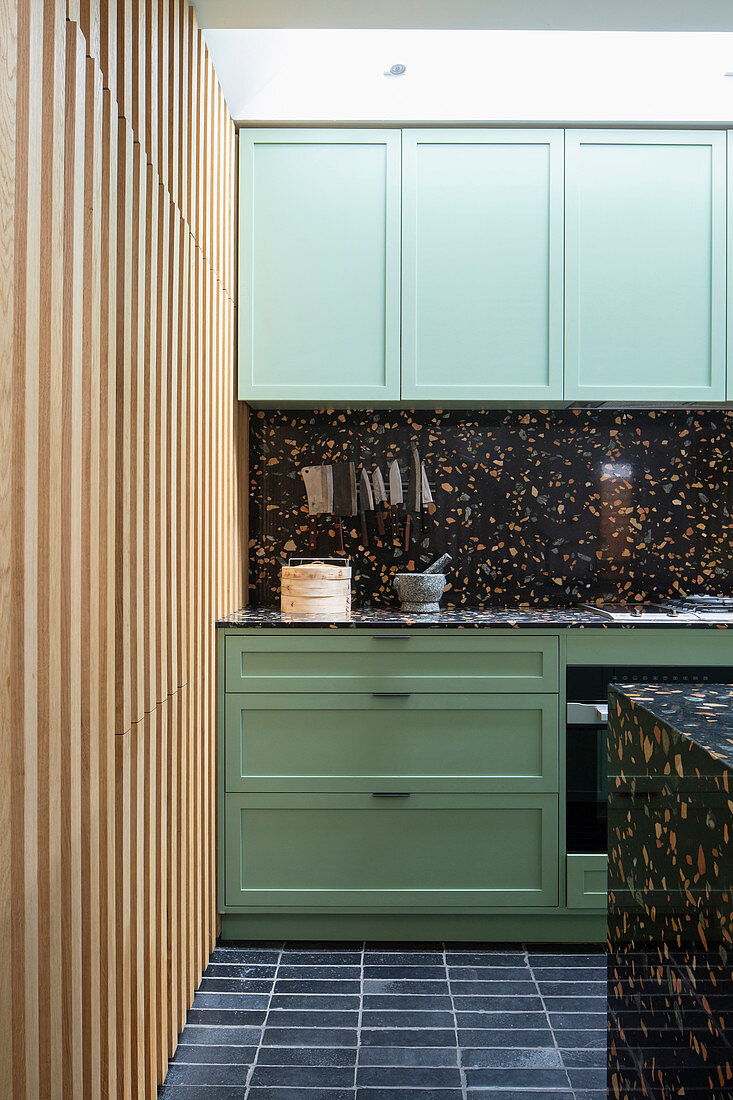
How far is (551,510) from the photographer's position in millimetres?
3297

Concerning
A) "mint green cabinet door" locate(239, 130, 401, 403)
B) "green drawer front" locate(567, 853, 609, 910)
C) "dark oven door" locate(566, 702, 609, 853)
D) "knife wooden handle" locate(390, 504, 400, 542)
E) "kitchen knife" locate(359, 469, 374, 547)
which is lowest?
"green drawer front" locate(567, 853, 609, 910)

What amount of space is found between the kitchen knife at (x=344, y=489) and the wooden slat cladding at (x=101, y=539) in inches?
34.7

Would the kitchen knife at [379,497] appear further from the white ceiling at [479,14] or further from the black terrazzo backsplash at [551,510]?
the white ceiling at [479,14]

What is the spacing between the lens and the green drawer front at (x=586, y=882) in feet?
8.57

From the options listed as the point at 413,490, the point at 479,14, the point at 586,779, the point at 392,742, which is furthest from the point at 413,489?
the point at 479,14

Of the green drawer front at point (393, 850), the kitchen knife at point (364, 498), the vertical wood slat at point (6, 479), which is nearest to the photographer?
the vertical wood slat at point (6, 479)

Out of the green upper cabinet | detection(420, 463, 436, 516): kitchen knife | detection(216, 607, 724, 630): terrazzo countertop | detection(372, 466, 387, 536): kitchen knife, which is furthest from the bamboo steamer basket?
the green upper cabinet

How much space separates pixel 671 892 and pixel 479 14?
222 centimetres

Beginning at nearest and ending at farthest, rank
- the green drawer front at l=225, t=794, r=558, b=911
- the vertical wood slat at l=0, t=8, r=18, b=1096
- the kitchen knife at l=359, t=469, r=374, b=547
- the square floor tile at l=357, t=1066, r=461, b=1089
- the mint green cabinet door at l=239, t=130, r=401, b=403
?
the vertical wood slat at l=0, t=8, r=18, b=1096 → the square floor tile at l=357, t=1066, r=461, b=1089 → the green drawer front at l=225, t=794, r=558, b=911 → the mint green cabinet door at l=239, t=130, r=401, b=403 → the kitchen knife at l=359, t=469, r=374, b=547

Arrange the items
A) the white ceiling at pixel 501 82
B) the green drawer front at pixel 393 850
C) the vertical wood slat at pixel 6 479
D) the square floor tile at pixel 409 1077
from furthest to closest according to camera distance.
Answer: the white ceiling at pixel 501 82
the green drawer front at pixel 393 850
the square floor tile at pixel 409 1077
the vertical wood slat at pixel 6 479

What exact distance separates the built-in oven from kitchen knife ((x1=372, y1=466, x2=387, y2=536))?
0.97 m

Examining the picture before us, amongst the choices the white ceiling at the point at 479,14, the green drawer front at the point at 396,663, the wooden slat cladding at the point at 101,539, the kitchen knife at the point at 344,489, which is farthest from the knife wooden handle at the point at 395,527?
the white ceiling at the point at 479,14

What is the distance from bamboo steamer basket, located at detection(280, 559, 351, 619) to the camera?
112 inches

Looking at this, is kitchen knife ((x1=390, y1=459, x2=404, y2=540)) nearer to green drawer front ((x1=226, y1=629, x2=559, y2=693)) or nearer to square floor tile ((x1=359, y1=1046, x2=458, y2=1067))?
green drawer front ((x1=226, y1=629, x2=559, y2=693))
